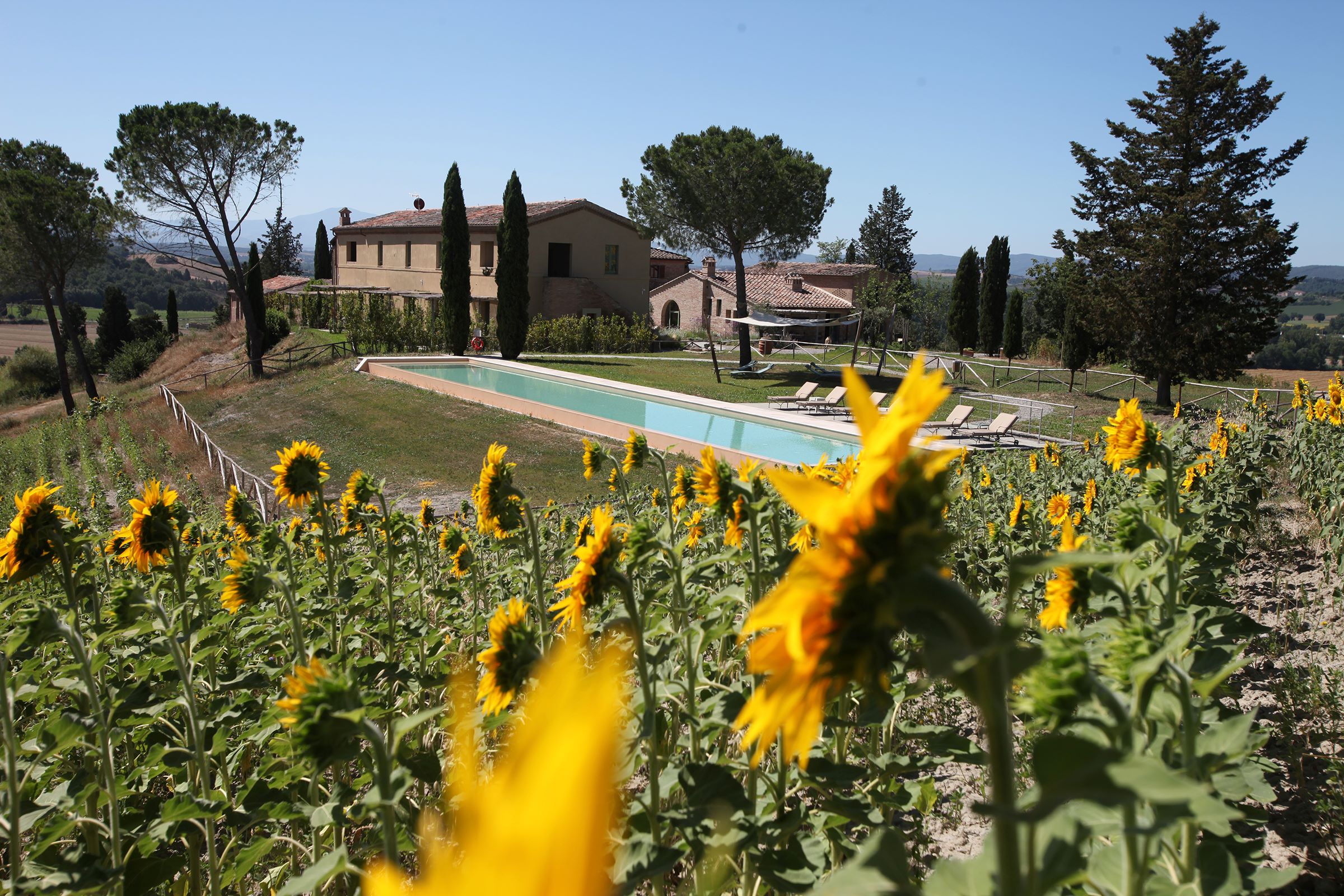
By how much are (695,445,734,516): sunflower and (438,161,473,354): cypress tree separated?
27.5 meters

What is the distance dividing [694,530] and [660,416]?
1547 centimetres

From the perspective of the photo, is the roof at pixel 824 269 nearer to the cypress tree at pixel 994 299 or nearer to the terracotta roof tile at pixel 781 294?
the terracotta roof tile at pixel 781 294

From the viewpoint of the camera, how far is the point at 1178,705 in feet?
4.00

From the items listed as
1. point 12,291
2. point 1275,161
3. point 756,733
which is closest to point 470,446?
point 756,733

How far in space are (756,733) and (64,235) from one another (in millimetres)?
32424

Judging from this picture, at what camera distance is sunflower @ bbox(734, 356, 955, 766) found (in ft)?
1.86

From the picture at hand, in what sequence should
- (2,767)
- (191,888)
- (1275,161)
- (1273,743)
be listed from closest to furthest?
1. (191,888)
2. (2,767)
3. (1273,743)
4. (1275,161)

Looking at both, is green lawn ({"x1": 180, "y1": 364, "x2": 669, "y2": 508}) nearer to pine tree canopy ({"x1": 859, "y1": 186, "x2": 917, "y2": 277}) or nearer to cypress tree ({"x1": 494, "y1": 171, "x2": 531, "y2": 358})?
cypress tree ({"x1": 494, "y1": 171, "x2": 531, "y2": 358})

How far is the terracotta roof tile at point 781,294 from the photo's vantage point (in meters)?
39.6

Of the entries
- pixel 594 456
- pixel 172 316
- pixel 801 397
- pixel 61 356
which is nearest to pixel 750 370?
pixel 801 397

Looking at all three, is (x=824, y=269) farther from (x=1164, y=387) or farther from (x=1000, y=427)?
(x=1000, y=427)

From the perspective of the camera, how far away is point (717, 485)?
2.05 m

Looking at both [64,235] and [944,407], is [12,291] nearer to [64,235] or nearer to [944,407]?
[64,235]

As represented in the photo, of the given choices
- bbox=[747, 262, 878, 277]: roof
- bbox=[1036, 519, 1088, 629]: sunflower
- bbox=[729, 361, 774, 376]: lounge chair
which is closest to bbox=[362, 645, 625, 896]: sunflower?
bbox=[1036, 519, 1088, 629]: sunflower
